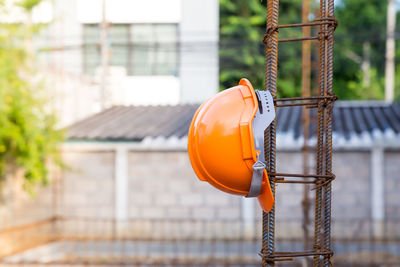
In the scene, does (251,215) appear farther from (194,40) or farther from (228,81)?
(228,81)

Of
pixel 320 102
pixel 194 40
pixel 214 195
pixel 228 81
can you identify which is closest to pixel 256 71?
pixel 228 81

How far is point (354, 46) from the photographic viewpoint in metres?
29.5

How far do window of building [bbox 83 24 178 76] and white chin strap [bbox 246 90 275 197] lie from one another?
18050 millimetres

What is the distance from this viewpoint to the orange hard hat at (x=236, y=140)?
7.53ft

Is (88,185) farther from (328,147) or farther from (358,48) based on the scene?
(358,48)

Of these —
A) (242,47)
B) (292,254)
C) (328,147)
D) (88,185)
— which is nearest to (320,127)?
(328,147)

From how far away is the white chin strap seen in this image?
2.28 meters

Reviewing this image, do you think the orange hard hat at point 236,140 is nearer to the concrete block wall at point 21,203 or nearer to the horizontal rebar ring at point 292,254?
the horizontal rebar ring at point 292,254

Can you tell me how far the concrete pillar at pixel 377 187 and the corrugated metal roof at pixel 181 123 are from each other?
610mm

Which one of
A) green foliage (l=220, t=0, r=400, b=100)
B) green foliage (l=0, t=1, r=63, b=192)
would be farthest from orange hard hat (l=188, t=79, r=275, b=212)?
green foliage (l=220, t=0, r=400, b=100)

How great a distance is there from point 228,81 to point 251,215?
14.5m

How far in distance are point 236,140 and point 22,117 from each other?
32.9 feet

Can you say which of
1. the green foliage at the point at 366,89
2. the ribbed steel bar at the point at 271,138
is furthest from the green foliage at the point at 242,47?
the ribbed steel bar at the point at 271,138

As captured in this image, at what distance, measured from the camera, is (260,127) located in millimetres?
2322
